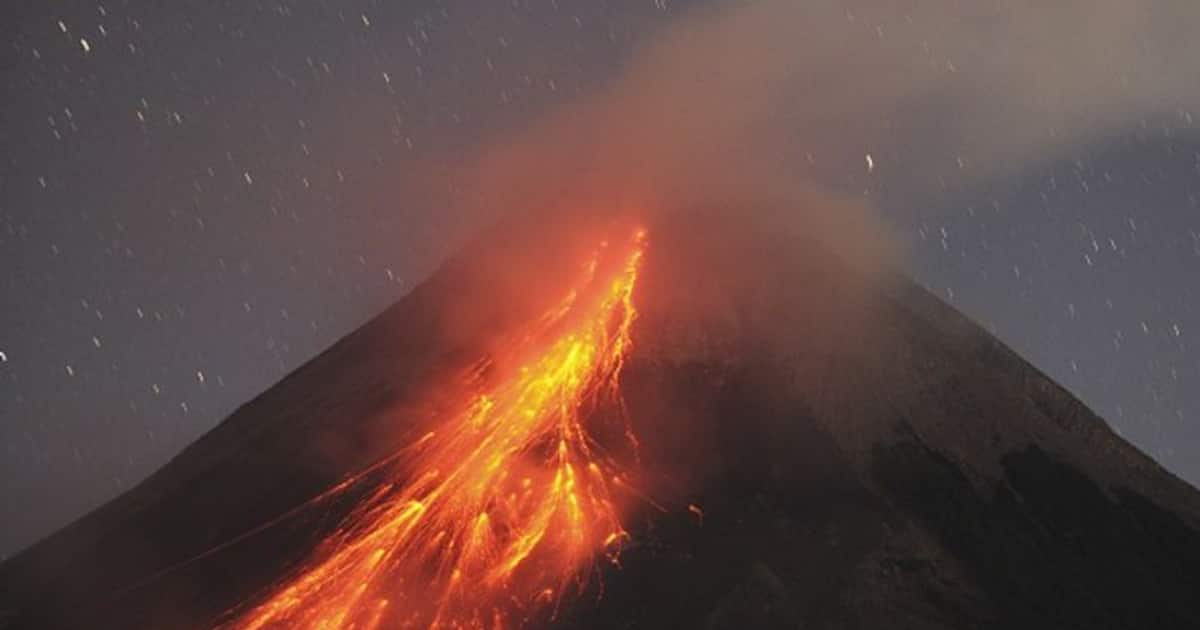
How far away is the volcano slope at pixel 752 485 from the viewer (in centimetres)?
3188

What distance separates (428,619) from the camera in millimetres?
30609

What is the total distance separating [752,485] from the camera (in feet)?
121

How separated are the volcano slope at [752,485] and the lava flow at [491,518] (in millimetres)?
419

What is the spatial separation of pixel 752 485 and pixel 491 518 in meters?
8.59

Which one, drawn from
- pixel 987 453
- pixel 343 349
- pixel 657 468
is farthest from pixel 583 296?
pixel 987 453

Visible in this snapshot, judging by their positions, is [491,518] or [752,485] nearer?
[491,518]

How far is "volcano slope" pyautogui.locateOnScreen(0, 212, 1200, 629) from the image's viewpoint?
31.9 meters

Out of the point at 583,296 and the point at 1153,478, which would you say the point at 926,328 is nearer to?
the point at 1153,478

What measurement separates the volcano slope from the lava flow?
419 millimetres

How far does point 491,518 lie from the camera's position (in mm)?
35812

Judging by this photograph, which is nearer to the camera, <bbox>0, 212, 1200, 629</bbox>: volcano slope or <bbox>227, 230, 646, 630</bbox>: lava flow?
<bbox>227, 230, 646, 630</bbox>: lava flow

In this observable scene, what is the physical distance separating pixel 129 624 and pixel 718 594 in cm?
1734

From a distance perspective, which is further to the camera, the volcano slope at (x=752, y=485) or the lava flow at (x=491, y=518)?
the volcano slope at (x=752, y=485)

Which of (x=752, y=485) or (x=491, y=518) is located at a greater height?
(x=491, y=518)
